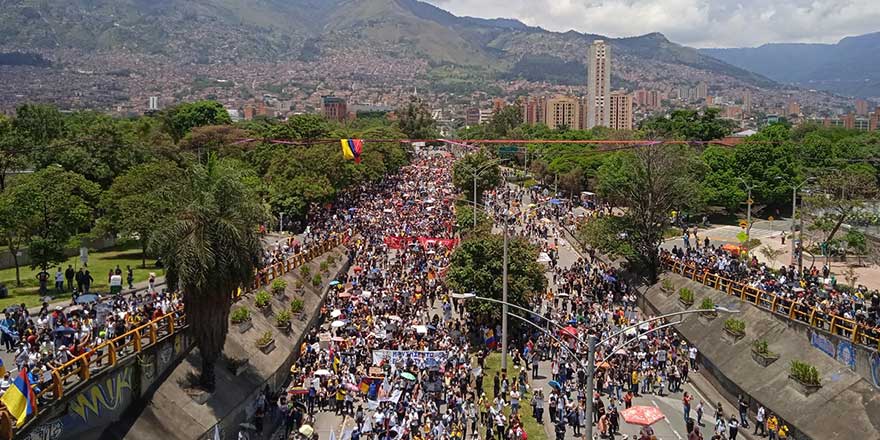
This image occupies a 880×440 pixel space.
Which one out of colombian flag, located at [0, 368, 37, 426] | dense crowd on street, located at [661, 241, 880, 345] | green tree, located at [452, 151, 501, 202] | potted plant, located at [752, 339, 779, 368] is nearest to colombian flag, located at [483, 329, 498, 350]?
potted plant, located at [752, 339, 779, 368]

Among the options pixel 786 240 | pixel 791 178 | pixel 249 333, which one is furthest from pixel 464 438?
pixel 791 178

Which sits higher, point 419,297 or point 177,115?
point 177,115

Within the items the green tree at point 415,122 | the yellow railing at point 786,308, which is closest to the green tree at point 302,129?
the yellow railing at point 786,308

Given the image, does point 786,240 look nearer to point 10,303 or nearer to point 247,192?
point 247,192

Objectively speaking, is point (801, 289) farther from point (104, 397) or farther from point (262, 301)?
point (104, 397)

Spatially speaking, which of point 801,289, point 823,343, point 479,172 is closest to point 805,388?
point 823,343

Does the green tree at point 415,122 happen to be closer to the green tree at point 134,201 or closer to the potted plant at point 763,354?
the green tree at point 134,201

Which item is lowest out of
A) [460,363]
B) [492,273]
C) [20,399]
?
[460,363]

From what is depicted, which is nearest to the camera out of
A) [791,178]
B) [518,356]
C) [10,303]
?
[518,356]
